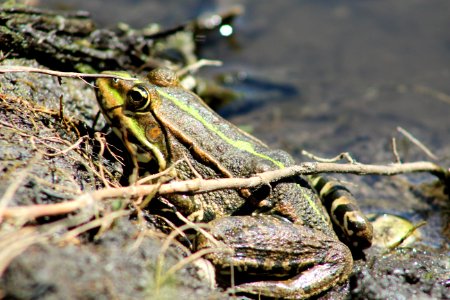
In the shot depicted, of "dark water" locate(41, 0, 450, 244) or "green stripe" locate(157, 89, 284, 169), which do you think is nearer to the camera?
"green stripe" locate(157, 89, 284, 169)

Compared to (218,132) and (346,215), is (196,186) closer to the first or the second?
(218,132)

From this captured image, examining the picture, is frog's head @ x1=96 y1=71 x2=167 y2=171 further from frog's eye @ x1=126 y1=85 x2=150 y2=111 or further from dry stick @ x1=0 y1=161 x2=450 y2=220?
dry stick @ x1=0 y1=161 x2=450 y2=220

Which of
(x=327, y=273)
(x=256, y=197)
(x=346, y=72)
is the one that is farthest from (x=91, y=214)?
(x=346, y=72)

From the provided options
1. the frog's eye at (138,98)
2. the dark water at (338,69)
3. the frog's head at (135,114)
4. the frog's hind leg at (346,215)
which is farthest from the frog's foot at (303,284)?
the dark water at (338,69)

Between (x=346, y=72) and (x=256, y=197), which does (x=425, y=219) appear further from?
(x=346, y=72)

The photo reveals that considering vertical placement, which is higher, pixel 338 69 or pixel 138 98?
pixel 338 69

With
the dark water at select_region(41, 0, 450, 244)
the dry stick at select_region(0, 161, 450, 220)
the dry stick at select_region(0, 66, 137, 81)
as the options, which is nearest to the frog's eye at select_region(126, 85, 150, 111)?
the dry stick at select_region(0, 66, 137, 81)

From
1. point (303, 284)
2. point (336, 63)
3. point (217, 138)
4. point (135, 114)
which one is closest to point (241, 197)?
point (217, 138)
